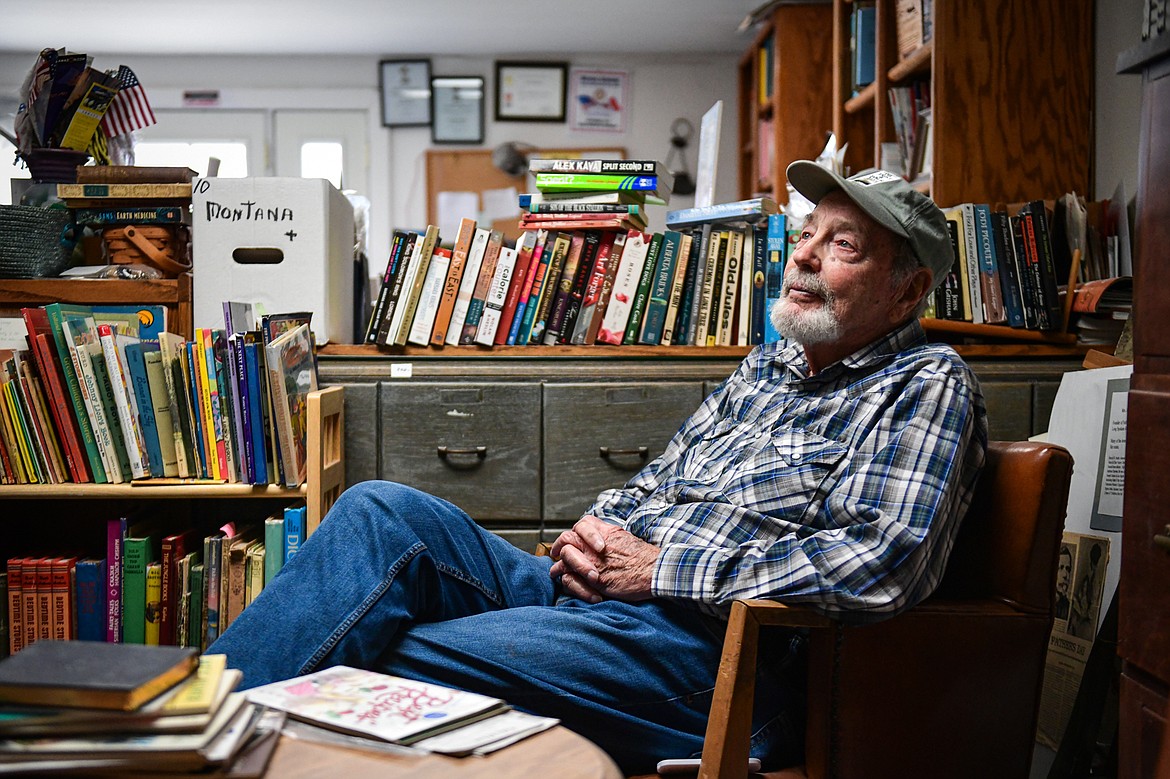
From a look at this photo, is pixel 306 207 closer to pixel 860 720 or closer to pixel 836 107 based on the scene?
pixel 860 720

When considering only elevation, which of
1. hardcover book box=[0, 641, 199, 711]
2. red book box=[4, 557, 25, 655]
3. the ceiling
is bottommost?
red book box=[4, 557, 25, 655]

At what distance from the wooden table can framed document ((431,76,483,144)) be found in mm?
4978

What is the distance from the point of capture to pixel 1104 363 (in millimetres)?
1852

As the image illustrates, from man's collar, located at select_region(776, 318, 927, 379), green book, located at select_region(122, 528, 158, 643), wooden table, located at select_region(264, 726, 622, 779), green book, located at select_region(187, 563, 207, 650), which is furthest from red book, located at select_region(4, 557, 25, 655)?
man's collar, located at select_region(776, 318, 927, 379)

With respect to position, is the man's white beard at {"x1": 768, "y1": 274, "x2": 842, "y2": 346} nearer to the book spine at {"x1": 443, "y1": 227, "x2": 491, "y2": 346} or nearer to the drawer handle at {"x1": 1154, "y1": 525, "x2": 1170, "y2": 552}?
the drawer handle at {"x1": 1154, "y1": 525, "x2": 1170, "y2": 552}

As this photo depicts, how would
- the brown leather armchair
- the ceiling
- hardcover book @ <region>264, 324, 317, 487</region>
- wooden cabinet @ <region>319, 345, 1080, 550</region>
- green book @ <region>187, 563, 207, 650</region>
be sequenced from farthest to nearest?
the ceiling, wooden cabinet @ <region>319, 345, 1080, 550</region>, green book @ <region>187, 563, 207, 650</region>, hardcover book @ <region>264, 324, 317, 487</region>, the brown leather armchair

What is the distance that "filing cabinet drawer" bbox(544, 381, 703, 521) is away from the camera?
2082mm

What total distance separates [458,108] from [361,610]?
471cm

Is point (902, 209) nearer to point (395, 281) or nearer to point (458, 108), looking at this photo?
point (395, 281)

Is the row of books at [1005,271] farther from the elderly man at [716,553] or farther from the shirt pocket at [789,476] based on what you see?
the shirt pocket at [789,476]

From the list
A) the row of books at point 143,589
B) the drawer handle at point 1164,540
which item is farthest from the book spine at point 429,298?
the drawer handle at point 1164,540

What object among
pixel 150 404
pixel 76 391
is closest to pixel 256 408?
pixel 150 404

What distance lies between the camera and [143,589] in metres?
1.99

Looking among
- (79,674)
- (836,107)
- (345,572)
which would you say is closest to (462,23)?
(836,107)
